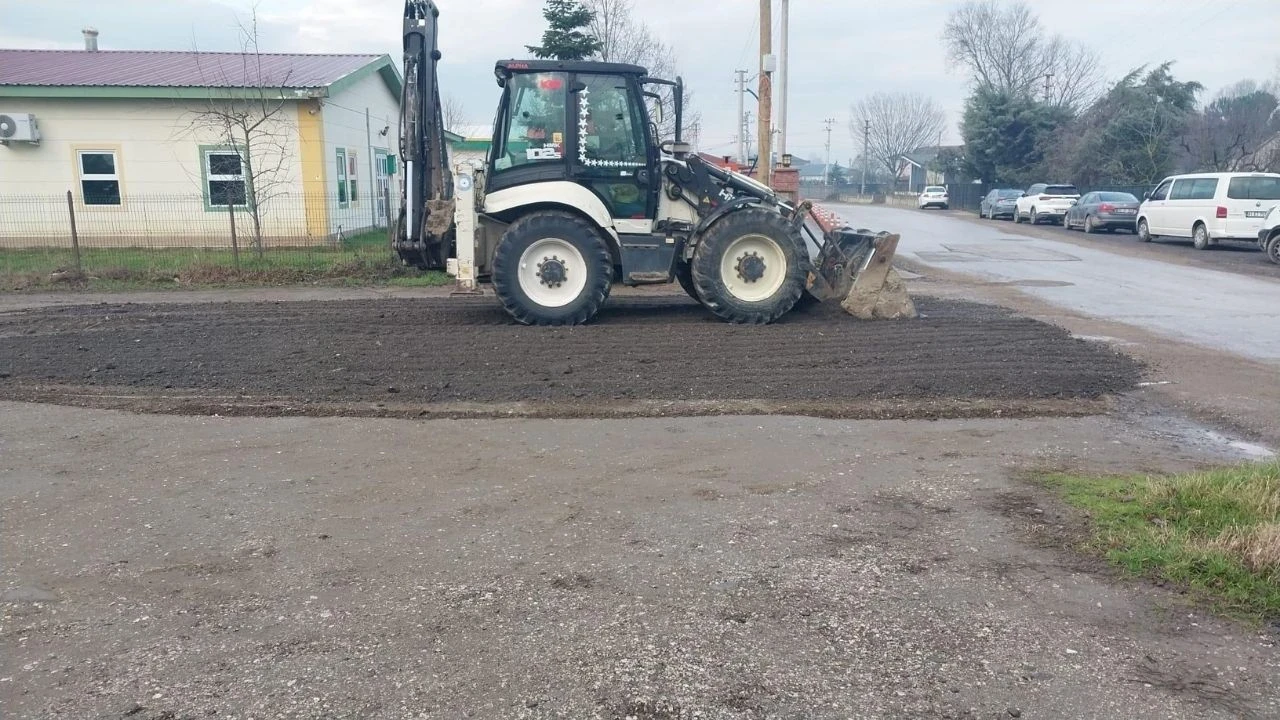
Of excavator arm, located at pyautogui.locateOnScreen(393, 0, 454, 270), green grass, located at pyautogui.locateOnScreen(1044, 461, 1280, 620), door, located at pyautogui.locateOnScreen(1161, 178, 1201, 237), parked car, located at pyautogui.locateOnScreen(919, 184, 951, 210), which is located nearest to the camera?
green grass, located at pyautogui.locateOnScreen(1044, 461, 1280, 620)

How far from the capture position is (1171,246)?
26.5m

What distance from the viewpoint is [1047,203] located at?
122 ft

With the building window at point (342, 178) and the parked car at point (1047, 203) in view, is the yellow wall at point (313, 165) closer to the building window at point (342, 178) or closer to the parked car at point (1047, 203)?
the building window at point (342, 178)

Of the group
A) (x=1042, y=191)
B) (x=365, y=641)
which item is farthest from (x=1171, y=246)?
(x=365, y=641)

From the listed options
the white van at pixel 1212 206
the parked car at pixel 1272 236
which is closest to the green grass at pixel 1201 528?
the parked car at pixel 1272 236

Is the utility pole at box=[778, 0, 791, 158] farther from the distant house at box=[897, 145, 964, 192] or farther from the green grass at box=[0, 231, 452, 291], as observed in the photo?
the distant house at box=[897, 145, 964, 192]

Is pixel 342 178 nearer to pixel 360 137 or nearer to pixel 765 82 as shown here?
pixel 360 137

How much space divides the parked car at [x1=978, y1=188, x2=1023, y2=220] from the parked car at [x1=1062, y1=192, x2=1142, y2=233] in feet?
28.0

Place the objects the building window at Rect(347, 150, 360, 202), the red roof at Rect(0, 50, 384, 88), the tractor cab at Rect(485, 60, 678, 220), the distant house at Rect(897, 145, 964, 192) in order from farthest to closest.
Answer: the distant house at Rect(897, 145, 964, 192)
the building window at Rect(347, 150, 360, 202)
the red roof at Rect(0, 50, 384, 88)
the tractor cab at Rect(485, 60, 678, 220)

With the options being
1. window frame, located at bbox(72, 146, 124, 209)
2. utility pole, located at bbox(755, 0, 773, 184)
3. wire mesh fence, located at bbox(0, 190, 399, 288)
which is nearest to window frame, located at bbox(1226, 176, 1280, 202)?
utility pole, located at bbox(755, 0, 773, 184)

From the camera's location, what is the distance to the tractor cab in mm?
11094

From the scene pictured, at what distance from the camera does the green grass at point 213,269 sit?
1720 cm

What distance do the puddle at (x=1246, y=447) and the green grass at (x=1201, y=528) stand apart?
99 centimetres

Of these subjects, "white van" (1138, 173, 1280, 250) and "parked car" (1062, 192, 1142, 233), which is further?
"parked car" (1062, 192, 1142, 233)
